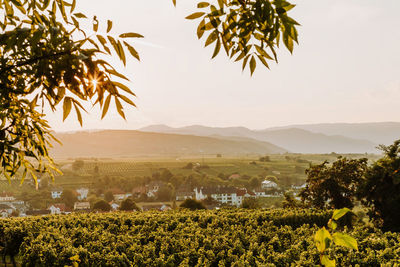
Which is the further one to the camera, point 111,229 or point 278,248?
point 111,229

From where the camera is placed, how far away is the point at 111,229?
1184 centimetres

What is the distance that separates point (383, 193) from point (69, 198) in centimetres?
8557

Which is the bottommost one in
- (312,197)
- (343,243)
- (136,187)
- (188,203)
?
(136,187)

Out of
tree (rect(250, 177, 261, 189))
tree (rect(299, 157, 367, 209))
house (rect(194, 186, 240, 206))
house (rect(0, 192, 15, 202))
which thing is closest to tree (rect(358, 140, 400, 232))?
tree (rect(299, 157, 367, 209))

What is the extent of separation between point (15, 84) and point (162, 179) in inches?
4928

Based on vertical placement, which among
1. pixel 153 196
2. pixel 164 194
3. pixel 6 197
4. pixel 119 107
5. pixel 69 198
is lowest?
pixel 153 196

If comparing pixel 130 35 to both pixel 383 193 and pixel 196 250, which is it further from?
pixel 383 193

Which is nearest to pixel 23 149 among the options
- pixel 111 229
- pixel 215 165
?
pixel 111 229

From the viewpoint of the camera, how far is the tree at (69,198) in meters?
83.2

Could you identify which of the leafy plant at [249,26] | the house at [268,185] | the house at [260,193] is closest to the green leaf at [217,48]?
the leafy plant at [249,26]

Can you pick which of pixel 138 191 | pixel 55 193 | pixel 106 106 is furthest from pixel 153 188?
pixel 106 106

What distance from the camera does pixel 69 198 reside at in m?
85.9

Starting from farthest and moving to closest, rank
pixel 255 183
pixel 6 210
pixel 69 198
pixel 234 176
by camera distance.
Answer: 1. pixel 234 176
2. pixel 255 183
3. pixel 69 198
4. pixel 6 210

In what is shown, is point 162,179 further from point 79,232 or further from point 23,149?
point 23,149
